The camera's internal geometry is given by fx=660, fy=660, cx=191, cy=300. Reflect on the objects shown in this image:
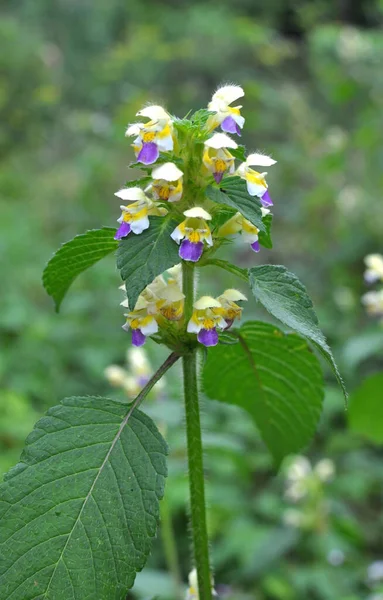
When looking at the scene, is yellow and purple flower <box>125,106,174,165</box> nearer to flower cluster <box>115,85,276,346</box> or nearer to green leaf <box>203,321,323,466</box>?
flower cluster <box>115,85,276,346</box>

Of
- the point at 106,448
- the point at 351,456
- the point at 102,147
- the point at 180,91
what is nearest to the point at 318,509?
the point at 351,456

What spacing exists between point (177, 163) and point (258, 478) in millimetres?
2574

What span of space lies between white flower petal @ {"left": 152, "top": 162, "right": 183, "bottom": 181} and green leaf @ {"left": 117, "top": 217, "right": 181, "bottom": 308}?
2.3 inches

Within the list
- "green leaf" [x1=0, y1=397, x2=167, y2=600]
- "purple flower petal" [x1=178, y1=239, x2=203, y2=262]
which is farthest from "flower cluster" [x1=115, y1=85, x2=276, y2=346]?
"green leaf" [x1=0, y1=397, x2=167, y2=600]

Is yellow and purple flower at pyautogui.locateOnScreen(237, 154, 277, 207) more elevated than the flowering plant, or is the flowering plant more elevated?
yellow and purple flower at pyautogui.locateOnScreen(237, 154, 277, 207)

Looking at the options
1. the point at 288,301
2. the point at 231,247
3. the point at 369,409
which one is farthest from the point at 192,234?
the point at 231,247

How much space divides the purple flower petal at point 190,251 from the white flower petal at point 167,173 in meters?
0.07

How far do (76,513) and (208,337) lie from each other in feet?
0.74

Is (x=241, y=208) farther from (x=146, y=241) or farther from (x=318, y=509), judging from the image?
(x=318, y=509)

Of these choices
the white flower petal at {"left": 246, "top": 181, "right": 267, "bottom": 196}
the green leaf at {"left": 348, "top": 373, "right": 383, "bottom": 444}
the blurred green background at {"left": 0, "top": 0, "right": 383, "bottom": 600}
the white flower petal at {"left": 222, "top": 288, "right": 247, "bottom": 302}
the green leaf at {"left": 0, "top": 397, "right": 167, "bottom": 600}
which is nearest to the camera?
the green leaf at {"left": 0, "top": 397, "right": 167, "bottom": 600}

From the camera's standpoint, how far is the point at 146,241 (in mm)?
675

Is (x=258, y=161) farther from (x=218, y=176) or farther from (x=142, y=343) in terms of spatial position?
(x=142, y=343)

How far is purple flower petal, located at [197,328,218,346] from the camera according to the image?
71 centimetres

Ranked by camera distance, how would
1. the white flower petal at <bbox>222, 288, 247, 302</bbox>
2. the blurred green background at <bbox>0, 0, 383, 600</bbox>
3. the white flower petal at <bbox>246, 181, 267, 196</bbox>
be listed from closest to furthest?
the white flower petal at <bbox>246, 181, 267, 196</bbox> < the white flower petal at <bbox>222, 288, 247, 302</bbox> < the blurred green background at <bbox>0, 0, 383, 600</bbox>
